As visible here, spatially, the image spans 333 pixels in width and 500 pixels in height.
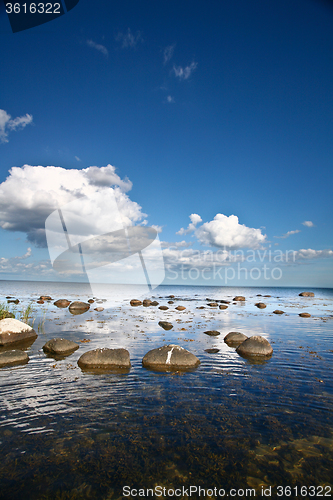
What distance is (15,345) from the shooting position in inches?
714

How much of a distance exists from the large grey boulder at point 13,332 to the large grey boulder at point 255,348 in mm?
16472

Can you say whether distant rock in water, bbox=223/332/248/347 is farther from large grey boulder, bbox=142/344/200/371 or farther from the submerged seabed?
large grey boulder, bbox=142/344/200/371

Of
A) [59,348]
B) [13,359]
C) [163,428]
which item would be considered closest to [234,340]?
[163,428]

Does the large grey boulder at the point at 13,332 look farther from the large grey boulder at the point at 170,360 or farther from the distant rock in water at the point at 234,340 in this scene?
the distant rock in water at the point at 234,340

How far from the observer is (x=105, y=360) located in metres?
13.4

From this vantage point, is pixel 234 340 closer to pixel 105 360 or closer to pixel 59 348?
pixel 105 360

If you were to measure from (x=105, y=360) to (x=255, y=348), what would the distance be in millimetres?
9670

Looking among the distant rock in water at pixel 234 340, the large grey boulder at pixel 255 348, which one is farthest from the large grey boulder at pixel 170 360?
the distant rock in water at pixel 234 340

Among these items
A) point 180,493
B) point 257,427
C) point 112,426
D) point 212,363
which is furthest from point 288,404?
point 112,426

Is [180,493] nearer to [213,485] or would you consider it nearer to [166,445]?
[213,485]

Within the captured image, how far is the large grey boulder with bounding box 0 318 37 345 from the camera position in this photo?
728 inches

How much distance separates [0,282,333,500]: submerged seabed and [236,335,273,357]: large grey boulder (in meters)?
1.46

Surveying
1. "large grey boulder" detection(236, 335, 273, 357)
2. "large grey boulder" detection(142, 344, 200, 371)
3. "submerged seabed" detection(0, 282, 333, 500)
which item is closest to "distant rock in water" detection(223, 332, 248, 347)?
"large grey boulder" detection(236, 335, 273, 357)

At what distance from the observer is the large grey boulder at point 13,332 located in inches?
728
